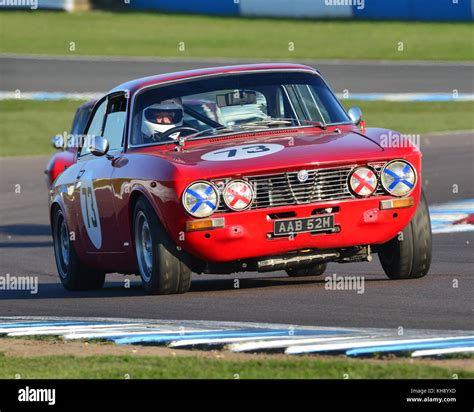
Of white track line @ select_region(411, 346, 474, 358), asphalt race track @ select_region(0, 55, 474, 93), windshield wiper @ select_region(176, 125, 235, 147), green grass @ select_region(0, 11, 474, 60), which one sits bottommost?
white track line @ select_region(411, 346, 474, 358)

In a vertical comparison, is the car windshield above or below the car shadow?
above

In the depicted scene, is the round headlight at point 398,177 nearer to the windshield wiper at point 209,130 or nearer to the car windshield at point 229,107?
the car windshield at point 229,107

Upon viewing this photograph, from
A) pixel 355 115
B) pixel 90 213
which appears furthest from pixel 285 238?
pixel 90 213

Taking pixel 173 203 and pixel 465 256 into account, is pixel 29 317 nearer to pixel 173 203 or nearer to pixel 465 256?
pixel 173 203

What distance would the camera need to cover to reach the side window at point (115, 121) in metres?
10.6

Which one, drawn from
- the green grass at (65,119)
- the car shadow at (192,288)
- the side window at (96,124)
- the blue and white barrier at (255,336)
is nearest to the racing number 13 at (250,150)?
the car shadow at (192,288)

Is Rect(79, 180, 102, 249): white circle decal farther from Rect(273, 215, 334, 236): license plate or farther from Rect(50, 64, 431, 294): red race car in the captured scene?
Rect(273, 215, 334, 236): license plate

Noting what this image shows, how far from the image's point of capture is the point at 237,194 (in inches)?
356

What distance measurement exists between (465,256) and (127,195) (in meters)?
3.55

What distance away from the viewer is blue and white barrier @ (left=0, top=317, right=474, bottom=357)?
22.9ft

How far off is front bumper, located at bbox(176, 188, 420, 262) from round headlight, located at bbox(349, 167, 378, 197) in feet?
0.19

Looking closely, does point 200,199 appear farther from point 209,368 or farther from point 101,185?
point 209,368

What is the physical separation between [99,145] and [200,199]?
1.53 meters

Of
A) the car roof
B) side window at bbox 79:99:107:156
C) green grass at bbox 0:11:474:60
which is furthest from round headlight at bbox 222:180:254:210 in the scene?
green grass at bbox 0:11:474:60
